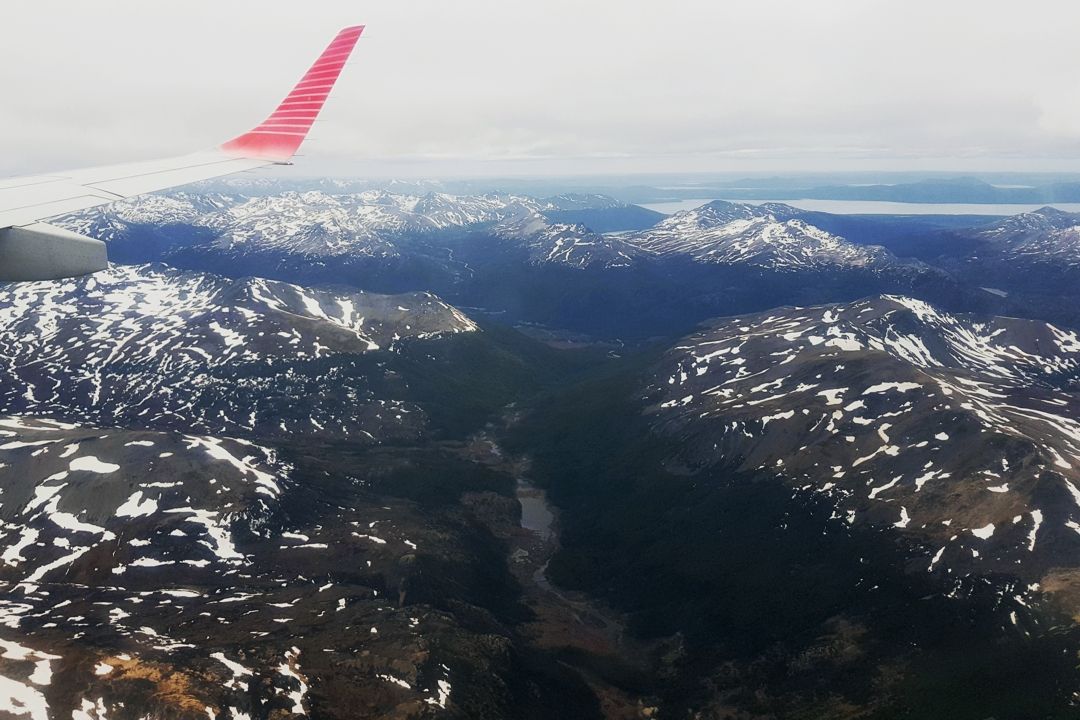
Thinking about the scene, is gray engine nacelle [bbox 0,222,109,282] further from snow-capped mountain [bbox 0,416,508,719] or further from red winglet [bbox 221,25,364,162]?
snow-capped mountain [bbox 0,416,508,719]

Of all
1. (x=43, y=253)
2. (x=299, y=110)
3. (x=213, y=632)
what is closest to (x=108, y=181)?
(x=43, y=253)

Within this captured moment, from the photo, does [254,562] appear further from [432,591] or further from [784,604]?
[784,604]

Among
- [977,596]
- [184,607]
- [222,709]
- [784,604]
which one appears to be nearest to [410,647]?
[222,709]

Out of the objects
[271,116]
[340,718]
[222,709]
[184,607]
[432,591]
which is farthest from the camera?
[432,591]

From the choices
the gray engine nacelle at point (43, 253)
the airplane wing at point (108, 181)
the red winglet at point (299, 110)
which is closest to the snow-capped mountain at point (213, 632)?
the airplane wing at point (108, 181)

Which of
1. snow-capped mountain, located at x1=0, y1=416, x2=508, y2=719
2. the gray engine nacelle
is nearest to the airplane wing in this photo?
the gray engine nacelle
